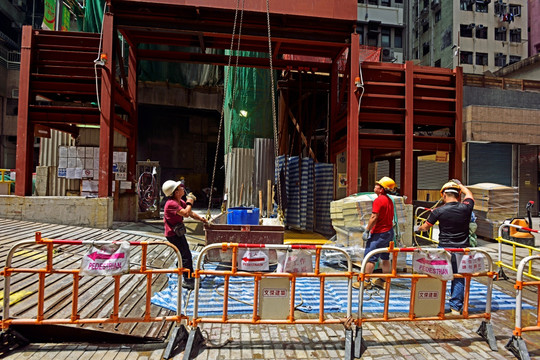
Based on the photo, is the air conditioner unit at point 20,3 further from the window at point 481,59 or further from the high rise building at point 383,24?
the window at point 481,59

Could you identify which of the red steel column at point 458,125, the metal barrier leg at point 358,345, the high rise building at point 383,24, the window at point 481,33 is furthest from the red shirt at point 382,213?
the window at point 481,33

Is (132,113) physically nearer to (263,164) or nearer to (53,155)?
(53,155)

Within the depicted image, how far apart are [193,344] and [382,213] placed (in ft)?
12.1

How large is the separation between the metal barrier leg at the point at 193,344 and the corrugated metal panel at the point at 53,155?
11.1 metres

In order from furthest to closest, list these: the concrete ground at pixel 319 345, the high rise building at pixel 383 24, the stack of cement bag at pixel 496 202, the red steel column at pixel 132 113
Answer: the high rise building at pixel 383 24 < the red steel column at pixel 132 113 < the stack of cement bag at pixel 496 202 < the concrete ground at pixel 319 345

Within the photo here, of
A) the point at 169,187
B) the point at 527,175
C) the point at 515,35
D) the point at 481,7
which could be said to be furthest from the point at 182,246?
the point at 515,35

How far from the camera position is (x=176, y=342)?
3627 millimetres

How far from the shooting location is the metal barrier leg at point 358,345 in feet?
11.7

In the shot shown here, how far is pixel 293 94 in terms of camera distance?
13.8 m

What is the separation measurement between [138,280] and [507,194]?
12.0 metres

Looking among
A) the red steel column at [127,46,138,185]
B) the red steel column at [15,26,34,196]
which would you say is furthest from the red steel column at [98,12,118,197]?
the red steel column at [15,26,34,196]

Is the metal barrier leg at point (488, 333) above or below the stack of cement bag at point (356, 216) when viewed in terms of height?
below

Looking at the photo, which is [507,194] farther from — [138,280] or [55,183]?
[55,183]

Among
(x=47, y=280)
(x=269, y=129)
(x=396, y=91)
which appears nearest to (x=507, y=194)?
(x=396, y=91)
